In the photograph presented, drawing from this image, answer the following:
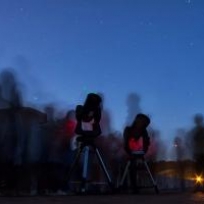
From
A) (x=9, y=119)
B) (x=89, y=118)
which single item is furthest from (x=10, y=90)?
(x=89, y=118)

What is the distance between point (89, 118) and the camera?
1180 centimetres

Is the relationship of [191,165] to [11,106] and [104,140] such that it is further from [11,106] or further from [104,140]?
[11,106]

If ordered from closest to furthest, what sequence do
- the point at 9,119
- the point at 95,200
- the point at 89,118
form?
the point at 95,200 < the point at 89,118 < the point at 9,119

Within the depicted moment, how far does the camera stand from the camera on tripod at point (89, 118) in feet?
38.1

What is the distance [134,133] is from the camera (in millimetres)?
13664

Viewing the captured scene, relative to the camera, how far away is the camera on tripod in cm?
1162

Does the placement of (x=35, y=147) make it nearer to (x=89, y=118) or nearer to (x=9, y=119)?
(x=9, y=119)

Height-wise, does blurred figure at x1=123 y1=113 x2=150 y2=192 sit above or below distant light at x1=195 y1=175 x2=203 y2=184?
above

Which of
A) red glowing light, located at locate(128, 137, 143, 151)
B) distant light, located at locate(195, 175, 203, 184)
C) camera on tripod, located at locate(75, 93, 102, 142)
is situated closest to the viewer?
camera on tripod, located at locate(75, 93, 102, 142)

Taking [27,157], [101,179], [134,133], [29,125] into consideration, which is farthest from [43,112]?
[134,133]

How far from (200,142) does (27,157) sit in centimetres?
733

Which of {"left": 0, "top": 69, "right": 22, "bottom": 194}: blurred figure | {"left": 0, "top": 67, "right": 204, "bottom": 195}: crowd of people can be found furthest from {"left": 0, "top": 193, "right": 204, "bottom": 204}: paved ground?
{"left": 0, "top": 69, "right": 22, "bottom": 194}: blurred figure

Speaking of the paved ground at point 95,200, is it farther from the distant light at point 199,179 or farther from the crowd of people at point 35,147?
the distant light at point 199,179

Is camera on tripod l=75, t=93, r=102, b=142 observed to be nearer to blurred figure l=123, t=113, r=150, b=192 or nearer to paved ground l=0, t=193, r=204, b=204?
blurred figure l=123, t=113, r=150, b=192
